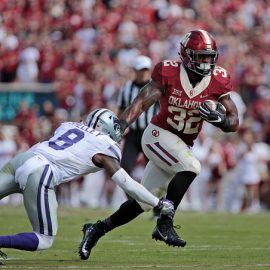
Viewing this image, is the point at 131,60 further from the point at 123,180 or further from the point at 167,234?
the point at 123,180

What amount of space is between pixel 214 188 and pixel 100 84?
284cm

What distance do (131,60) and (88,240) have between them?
10.7m

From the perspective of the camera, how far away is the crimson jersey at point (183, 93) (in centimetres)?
722

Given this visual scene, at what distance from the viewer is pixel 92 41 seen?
1866 centimetres

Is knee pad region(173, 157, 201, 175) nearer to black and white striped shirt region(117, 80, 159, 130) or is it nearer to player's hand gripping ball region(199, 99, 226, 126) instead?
player's hand gripping ball region(199, 99, 226, 126)

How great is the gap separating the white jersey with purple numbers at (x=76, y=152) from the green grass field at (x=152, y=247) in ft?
2.06

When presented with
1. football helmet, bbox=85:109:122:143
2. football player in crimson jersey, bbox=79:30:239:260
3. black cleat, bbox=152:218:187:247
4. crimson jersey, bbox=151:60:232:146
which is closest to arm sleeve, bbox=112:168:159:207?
football helmet, bbox=85:109:122:143

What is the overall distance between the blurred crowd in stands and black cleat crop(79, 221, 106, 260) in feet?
27.6

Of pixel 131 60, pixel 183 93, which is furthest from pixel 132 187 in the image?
pixel 131 60

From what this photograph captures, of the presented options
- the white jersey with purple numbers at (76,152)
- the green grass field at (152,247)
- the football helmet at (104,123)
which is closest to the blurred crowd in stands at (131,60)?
the green grass field at (152,247)

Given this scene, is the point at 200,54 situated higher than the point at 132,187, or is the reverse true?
the point at 200,54

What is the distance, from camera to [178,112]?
725cm

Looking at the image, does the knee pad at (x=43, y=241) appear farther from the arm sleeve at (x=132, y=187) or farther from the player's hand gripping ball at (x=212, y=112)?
the player's hand gripping ball at (x=212, y=112)

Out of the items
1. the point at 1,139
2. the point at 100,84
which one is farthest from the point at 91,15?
the point at 1,139
